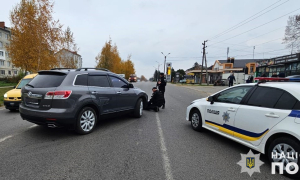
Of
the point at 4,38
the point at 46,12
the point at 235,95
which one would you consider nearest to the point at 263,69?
the point at 235,95

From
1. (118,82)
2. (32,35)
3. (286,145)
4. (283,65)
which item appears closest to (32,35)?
(32,35)

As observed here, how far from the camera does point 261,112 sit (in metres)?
3.13

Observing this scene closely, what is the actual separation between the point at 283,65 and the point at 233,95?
2419cm

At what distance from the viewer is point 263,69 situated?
2669 cm

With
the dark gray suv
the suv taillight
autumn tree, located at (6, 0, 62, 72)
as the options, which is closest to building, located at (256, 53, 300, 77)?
the dark gray suv

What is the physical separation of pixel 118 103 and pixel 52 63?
14222 mm

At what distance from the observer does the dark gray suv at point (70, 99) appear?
3.92 metres

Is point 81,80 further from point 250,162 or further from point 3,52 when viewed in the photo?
point 3,52

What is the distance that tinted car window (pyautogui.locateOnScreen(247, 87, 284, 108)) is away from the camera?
3.10 m

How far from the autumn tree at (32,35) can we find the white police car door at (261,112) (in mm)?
17040

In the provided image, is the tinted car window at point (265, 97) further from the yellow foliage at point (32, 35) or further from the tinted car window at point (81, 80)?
the yellow foliage at point (32, 35)

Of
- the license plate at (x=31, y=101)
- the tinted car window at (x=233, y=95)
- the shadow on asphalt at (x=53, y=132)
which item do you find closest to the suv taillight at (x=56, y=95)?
the license plate at (x=31, y=101)

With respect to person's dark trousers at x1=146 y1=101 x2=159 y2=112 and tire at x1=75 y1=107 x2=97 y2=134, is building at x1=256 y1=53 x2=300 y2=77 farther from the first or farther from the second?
tire at x1=75 y1=107 x2=97 y2=134

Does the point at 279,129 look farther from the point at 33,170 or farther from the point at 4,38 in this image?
the point at 4,38
